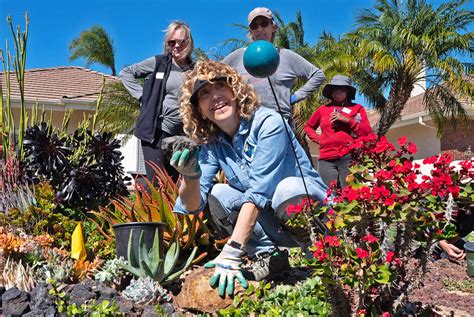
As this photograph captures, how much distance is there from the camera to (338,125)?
18.4 ft

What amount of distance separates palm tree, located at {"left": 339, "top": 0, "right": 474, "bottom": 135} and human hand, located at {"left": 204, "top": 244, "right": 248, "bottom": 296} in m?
13.4

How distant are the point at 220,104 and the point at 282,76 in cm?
155

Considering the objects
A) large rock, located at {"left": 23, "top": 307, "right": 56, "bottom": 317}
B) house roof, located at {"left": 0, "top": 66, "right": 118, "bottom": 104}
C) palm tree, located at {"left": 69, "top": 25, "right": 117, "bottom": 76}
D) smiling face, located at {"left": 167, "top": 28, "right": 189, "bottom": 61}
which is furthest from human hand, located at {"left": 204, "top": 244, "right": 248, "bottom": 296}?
palm tree, located at {"left": 69, "top": 25, "right": 117, "bottom": 76}

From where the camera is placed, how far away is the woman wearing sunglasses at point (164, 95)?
4.55 meters

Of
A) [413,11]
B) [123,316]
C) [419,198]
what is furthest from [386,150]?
[413,11]

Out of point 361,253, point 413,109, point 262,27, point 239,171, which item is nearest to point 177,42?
point 262,27

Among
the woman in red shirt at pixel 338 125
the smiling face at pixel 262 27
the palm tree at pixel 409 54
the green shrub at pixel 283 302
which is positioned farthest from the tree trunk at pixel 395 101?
the green shrub at pixel 283 302

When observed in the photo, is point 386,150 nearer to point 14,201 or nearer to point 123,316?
point 123,316

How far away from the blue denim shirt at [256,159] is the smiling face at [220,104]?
0.27 ft

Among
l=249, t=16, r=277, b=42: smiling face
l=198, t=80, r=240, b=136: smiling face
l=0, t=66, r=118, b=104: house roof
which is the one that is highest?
l=0, t=66, r=118, b=104: house roof

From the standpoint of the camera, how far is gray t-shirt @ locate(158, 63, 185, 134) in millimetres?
4555

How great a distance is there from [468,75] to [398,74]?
6.65ft

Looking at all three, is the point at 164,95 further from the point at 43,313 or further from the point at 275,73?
the point at 43,313

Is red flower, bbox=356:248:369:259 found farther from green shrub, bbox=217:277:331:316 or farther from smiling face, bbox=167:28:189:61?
smiling face, bbox=167:28:189:61
